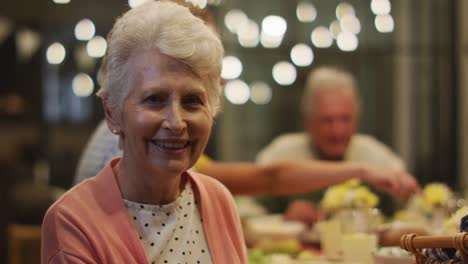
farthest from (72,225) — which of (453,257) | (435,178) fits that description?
(435,178)

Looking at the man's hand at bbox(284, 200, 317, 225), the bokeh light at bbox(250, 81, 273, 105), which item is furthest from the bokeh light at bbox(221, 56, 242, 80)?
the man's hand at bbox(284, 200, 317, 225)

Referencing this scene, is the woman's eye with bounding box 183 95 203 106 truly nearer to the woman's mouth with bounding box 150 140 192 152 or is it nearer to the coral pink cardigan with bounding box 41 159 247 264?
the woman's mouth with bounding box 150 140 192 152

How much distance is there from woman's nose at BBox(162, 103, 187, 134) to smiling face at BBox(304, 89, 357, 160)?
3175mm

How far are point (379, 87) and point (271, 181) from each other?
5.71 meters

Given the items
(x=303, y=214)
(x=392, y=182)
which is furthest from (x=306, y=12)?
(x=392, y=182)

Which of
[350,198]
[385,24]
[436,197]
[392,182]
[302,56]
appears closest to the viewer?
[392,182]

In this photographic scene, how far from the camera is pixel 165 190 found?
73.3 inches

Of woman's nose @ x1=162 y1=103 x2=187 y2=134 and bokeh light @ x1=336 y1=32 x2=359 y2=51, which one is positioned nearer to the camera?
woman's nose @ x1=162 y1=103 x2=187 y2=134

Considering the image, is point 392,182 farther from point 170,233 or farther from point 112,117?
point 112,117

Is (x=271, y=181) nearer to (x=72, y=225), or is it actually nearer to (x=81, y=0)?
(x=72, y=225)

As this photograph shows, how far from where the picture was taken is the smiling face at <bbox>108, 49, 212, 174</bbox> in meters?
1.75

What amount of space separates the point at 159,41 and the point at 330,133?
10.5 ft

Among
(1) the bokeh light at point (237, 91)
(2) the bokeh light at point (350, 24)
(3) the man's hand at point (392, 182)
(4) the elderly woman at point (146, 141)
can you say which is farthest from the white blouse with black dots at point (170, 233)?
(2) the bokeh light at point (350, 24)

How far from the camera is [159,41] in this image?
1.75 meters
